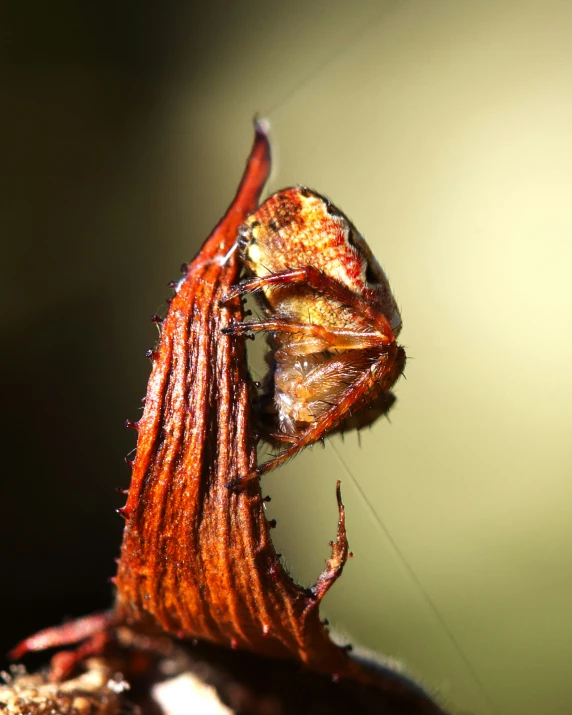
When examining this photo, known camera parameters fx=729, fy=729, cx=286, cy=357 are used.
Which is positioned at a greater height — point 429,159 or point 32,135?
point 32,135

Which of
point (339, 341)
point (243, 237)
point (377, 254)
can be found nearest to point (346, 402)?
point (339, 341)

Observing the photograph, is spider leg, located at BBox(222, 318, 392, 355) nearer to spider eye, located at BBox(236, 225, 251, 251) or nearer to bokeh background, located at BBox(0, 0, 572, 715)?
spider eye, located at BBox(236, 225, 251, 251)

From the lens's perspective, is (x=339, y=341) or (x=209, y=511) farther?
(x=339, y=341)

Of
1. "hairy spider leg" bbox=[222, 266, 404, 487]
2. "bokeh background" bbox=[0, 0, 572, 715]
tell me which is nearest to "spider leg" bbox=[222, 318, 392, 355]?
"hairy spider leg" bbox=[222, 266, 404, 487]

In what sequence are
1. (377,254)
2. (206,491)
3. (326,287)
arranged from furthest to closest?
1. (377,254)
2. (326,287)
3. (206,491)

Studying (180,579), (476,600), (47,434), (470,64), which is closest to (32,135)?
(47,434)

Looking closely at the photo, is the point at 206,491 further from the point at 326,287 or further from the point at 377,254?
the point at 377,254

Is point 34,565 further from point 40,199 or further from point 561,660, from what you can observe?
point 561,660
